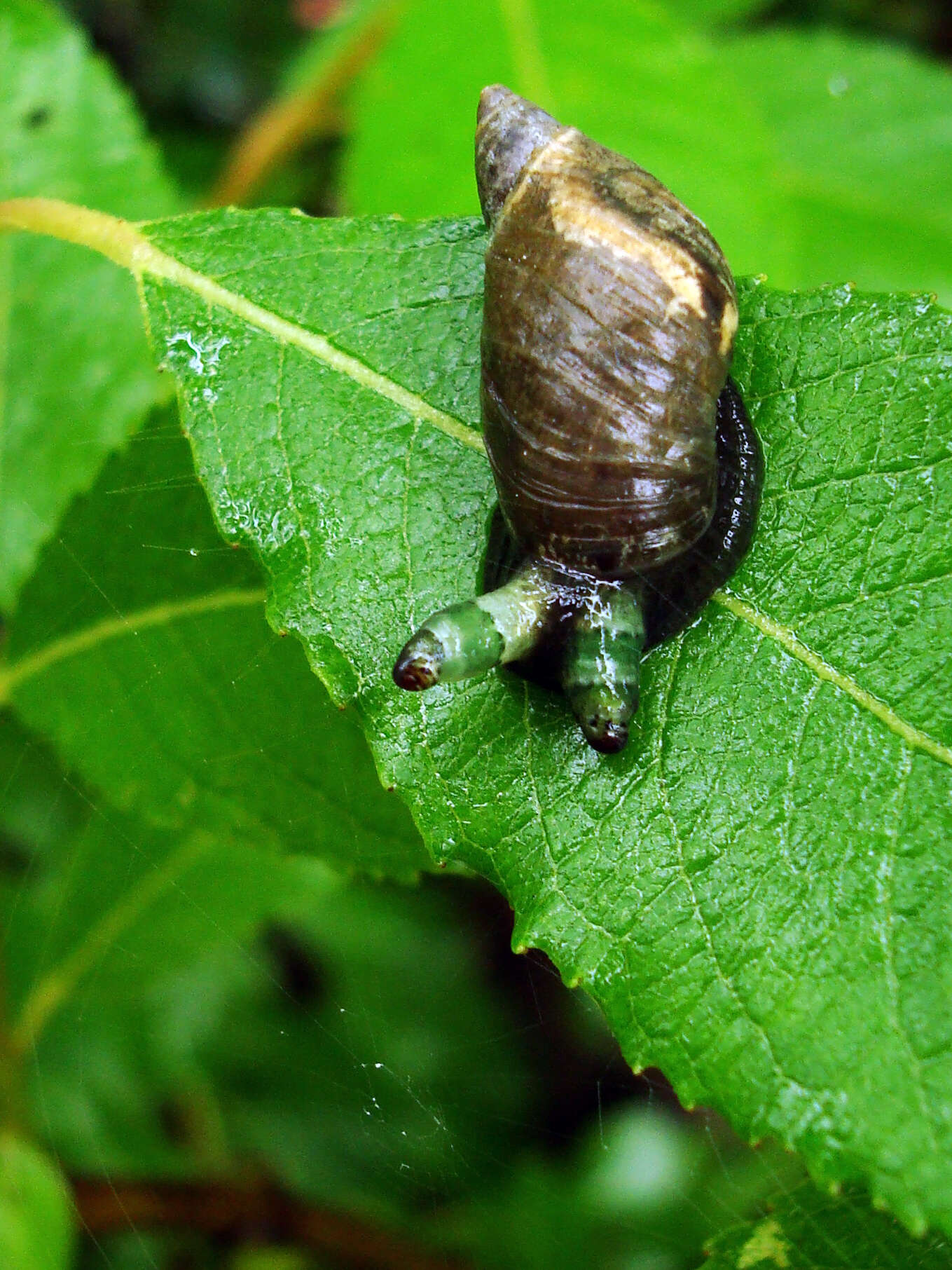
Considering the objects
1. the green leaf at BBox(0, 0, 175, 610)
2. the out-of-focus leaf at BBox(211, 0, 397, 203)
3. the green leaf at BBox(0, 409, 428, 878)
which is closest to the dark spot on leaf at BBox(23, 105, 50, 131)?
the green leaf at BBox(0, 0, 175, 610)

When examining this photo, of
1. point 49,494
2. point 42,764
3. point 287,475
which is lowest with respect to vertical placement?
point 42,764

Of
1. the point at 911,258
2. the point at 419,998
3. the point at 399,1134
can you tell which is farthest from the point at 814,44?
the point at 399,1134

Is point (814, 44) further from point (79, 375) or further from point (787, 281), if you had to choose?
point (79, 375)

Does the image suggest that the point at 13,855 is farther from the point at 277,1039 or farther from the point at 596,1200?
the point at 596,1200

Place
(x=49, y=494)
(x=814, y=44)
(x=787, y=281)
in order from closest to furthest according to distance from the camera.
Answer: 1. (x=787, y=281)
2. (x=49, y=494)
3. (x=814, y=44)

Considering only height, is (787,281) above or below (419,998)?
above

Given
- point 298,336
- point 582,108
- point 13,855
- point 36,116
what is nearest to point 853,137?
point 582,108
